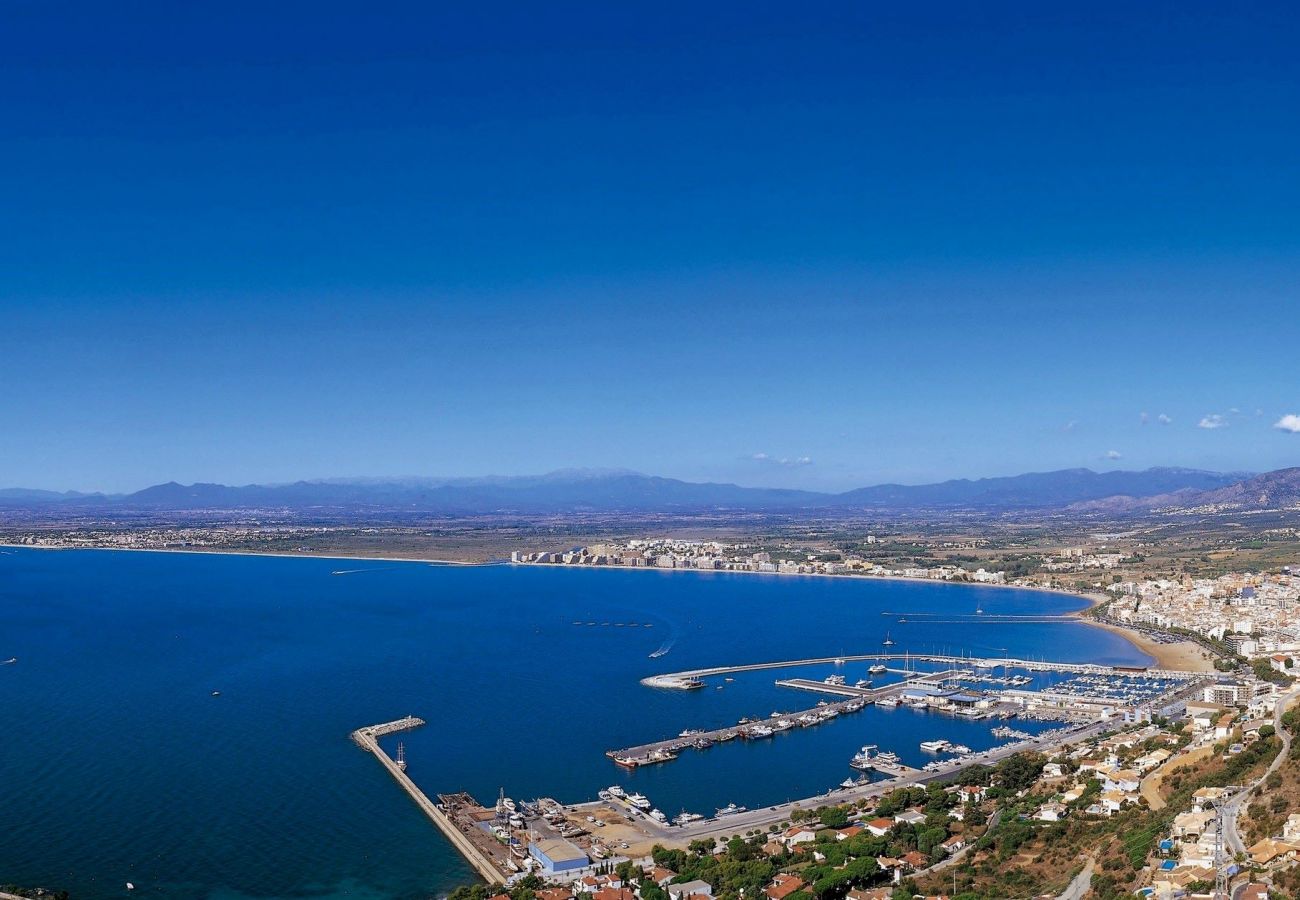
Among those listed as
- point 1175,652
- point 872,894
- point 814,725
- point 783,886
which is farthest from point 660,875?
point 1175,652

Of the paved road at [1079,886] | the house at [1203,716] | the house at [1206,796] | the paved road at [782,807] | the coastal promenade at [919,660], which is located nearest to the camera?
the paved road at [1079,886]

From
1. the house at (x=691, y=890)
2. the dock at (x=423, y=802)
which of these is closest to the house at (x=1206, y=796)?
the house at (x=691, y=890)

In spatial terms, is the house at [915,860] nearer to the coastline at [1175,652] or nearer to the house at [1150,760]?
the house at [1150,760]

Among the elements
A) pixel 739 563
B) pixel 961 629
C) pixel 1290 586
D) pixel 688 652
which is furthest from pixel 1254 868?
pixel 739 563

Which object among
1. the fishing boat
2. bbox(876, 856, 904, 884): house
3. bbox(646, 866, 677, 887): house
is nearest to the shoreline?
the fishing boat

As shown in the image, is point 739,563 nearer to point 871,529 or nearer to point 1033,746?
point 871,529

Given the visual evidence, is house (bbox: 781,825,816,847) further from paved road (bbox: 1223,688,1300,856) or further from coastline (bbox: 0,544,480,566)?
coastline (bbox: 0,544,480,566)
